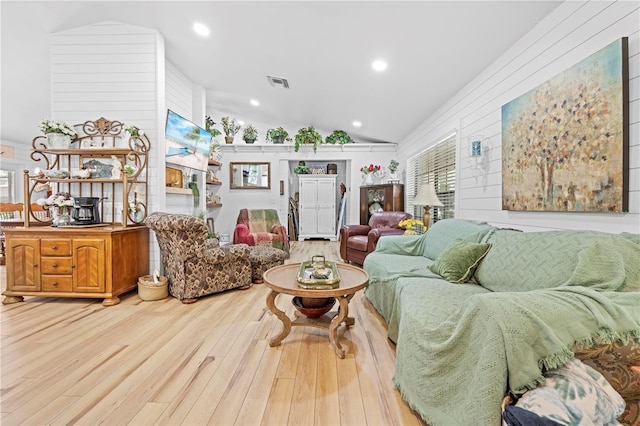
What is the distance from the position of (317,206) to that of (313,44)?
450cm

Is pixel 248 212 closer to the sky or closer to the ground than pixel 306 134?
closer to the ground

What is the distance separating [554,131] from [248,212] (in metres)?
4.64

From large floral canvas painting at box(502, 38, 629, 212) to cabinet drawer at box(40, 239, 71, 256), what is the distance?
14.0 ft

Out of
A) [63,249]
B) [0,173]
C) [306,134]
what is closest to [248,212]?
[306,134]

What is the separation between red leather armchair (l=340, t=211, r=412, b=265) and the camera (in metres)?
4.21

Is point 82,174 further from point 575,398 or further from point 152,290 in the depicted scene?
point 575,398

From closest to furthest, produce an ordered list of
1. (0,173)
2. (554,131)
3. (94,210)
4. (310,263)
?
(554,131), (310,263), (94,210), (0,173)

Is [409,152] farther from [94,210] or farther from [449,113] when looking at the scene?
[94,210]

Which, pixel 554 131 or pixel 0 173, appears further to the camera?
pixel 0 173

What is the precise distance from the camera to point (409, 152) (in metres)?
5.76

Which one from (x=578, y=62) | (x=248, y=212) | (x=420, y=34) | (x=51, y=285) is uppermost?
(x=420, y=34)

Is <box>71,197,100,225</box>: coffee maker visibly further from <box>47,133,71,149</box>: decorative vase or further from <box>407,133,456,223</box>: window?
<box>407,133,456,223</box>: window

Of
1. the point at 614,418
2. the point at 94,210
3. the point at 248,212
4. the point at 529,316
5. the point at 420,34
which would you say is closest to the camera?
the point at 614,418

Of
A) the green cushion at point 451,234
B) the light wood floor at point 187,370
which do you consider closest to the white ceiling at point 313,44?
the green cushion at point 451,234
